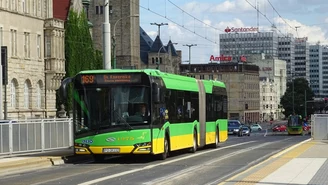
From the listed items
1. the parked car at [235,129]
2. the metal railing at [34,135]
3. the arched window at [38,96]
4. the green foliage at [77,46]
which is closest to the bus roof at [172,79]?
the metal railing at [34,135]

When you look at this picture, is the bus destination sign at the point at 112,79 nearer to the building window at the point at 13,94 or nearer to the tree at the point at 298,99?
the building window at the point at 13,94

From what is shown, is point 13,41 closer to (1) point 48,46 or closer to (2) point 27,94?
(2) point 27,94

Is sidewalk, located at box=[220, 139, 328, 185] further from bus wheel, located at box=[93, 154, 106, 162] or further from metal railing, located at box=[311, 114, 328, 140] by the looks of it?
metal railing, located at box=[311, 114, 328, 140]

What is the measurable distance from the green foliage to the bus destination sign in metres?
49.8

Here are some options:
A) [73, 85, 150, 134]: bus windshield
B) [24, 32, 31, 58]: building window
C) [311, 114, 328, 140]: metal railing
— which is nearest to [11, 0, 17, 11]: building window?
[24, 32, 31, 58]: building window

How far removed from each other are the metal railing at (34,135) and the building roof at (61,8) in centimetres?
4609

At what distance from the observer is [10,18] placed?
60250 mm

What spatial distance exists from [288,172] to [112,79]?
733cm

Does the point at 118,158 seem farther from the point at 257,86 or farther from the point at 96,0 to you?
the point at 257,86

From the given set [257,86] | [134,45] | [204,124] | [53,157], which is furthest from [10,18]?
[257,86]

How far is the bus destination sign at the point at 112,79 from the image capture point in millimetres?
23938

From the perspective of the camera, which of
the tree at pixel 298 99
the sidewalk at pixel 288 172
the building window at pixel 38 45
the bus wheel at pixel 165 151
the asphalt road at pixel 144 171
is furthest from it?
the tree at pixel 298 99

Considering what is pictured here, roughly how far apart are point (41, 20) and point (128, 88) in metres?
43.9

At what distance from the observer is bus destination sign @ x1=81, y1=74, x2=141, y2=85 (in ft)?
78.5
